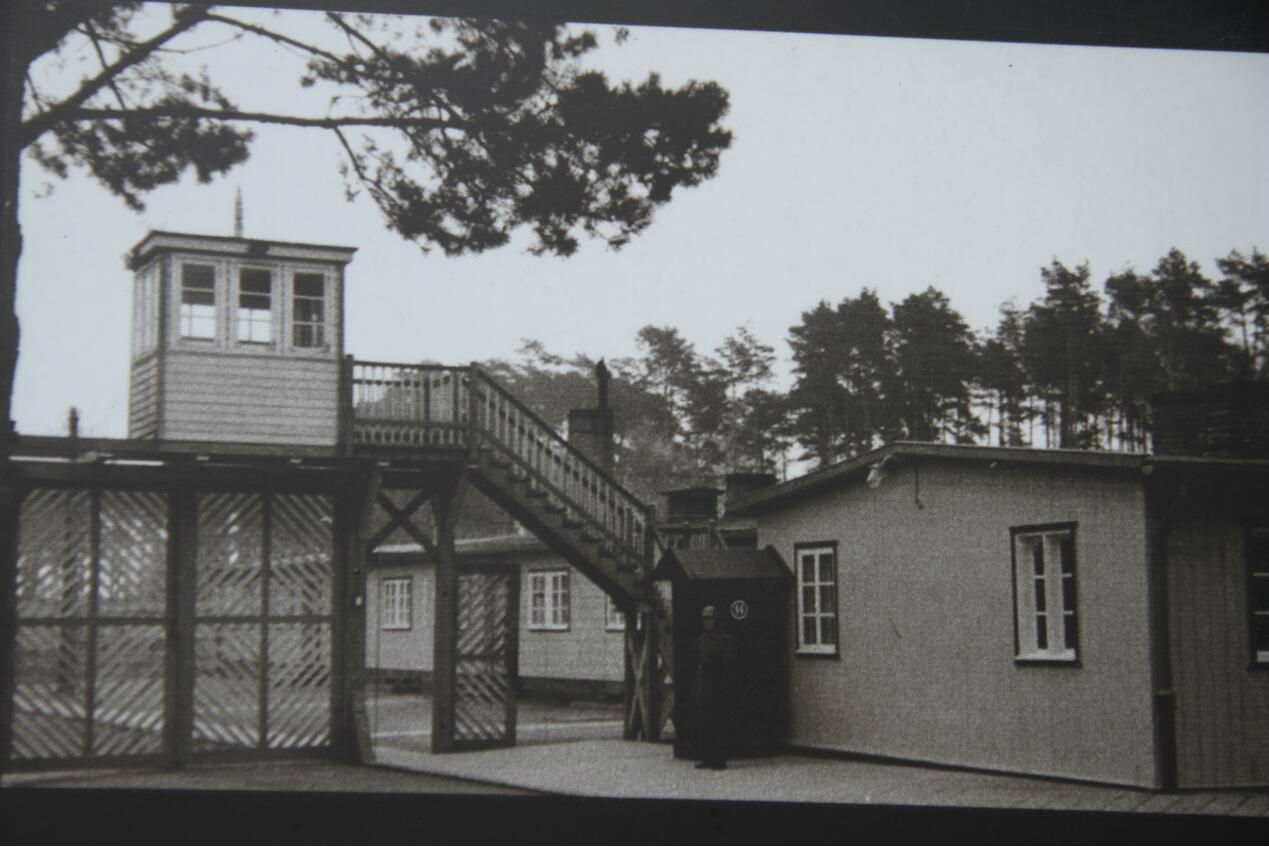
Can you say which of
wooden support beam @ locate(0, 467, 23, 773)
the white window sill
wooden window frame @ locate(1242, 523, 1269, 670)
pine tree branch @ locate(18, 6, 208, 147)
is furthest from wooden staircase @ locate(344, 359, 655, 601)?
wooden window frame @ locate(1242, 523, 1269, 670)

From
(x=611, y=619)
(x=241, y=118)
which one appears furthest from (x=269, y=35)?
(x=611, y=619)

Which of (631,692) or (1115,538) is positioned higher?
(1115,538)

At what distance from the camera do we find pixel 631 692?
1580 centimetres

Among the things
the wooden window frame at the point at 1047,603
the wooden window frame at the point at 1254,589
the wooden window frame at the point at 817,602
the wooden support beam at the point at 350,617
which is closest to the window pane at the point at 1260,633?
the wooden window frame at the point at 1254,589

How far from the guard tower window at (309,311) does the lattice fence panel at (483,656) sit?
8.78 feet

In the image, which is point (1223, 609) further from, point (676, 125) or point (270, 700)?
point (270, 700)

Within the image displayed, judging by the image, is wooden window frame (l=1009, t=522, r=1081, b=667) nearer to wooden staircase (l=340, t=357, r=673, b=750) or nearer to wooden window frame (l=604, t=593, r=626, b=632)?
wooden staircase (l=340, t=357, r=673, b=750)

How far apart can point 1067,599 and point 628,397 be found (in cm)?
337

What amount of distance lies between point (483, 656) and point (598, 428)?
9.97ft

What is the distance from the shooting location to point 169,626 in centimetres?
1339

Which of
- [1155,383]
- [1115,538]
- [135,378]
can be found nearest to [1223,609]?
[1115,538]

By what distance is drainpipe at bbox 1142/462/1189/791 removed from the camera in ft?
36.5

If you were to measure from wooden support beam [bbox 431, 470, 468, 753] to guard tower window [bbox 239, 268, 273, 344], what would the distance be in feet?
7.33

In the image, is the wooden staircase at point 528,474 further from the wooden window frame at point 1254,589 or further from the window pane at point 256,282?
the wooden window frame at point 1254,589
